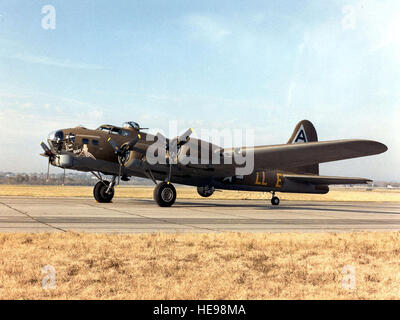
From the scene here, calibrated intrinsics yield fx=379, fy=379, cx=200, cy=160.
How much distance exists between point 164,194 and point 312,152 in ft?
27.5

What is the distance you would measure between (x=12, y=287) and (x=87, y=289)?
1066 mm

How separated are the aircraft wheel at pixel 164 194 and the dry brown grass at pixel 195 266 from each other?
10.7 m

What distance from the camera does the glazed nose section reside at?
20109 mm

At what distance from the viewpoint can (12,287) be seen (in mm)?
5496

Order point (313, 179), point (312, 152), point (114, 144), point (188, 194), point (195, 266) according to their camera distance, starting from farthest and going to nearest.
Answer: point (188, 194) < point (313, 179) < point (114, 144) < point (312, 152) < point (195, 266)

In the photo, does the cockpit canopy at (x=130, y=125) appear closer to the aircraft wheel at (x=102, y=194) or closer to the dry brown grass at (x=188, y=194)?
the aircraft wheel at (x=102, y=194)

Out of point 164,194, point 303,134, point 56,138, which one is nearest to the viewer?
point 56,138

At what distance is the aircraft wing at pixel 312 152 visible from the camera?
18812 millimetres

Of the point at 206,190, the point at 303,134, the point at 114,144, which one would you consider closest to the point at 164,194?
the point at 114,144

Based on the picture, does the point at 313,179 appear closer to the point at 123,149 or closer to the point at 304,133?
the point at 304,133

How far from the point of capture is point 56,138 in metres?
20.1
